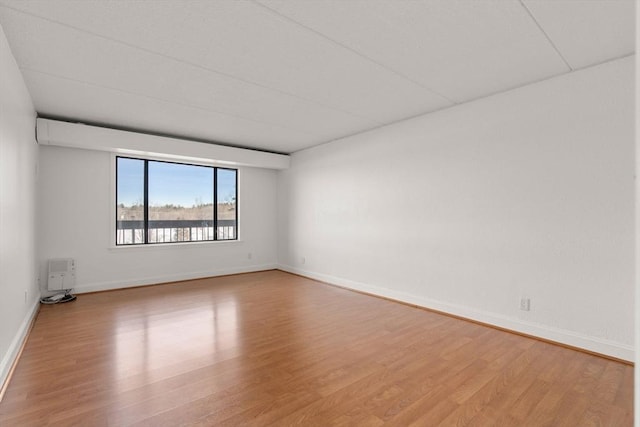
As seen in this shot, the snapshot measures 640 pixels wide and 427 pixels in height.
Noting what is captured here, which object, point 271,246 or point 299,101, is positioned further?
point 271,246

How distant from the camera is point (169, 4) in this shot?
1.94m

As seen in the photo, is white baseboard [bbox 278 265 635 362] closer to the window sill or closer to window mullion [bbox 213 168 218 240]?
the window sill

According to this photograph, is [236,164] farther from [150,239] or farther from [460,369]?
[460,369]

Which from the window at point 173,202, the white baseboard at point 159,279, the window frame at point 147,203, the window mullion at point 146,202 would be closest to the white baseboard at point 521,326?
the white baseboard at point 159,279

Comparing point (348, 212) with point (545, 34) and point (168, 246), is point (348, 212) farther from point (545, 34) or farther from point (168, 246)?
point (545, 34)

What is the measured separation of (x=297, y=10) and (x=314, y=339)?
105 inches

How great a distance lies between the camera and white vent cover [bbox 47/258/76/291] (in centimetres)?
420

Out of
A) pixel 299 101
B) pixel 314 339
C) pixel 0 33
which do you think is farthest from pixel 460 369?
pixel 0 33

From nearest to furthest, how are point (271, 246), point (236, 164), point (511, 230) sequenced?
1. point (511, 230)
2. point (236, 164)
3. point (271, 246)

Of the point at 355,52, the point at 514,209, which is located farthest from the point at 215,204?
the point at 514,209

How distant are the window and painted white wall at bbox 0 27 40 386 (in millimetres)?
1556

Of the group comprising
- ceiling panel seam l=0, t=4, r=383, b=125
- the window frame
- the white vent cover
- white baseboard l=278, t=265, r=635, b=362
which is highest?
ceiling panel seam l=0, t=4, r=383, b=125

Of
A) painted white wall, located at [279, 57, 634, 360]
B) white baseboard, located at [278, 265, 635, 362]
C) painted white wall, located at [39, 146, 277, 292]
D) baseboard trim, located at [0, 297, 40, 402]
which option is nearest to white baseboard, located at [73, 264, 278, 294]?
painted white wall, located at [39, 146, 277, 292]

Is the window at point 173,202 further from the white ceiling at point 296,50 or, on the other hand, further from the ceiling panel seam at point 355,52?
the ceiling panel seam at point 355,52
